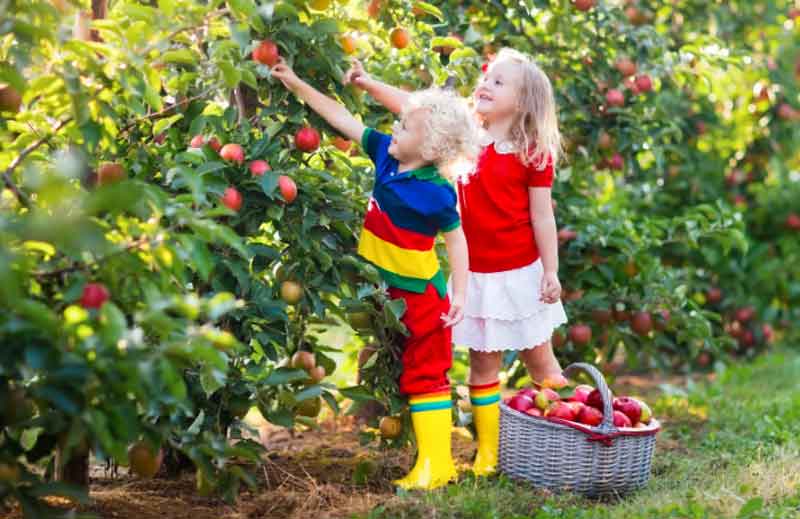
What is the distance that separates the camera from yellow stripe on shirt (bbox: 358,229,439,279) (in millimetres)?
2975

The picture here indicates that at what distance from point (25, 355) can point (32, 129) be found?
0.72 meters

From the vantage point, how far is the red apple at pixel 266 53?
2.71 metres

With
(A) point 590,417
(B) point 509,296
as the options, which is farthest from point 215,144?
(A) point 590,417

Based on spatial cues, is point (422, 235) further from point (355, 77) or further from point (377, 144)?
point (355, 77)

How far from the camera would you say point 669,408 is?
430 cm

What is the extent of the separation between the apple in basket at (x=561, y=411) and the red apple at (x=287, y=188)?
0.95 m

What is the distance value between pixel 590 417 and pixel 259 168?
1.13 metres

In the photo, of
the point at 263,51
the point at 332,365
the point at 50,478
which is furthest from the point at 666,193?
the point at 50,478

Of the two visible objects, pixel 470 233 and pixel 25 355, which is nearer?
pixel 25 355

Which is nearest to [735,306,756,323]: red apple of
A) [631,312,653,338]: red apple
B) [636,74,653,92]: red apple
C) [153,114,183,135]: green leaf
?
[631,312,653,338]: red apple

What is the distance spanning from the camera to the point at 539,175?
123 inches

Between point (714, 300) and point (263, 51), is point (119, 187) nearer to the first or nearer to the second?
point (263, 51)

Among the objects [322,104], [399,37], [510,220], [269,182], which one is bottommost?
[510,220]

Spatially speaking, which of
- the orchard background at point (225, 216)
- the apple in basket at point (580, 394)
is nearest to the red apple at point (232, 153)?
the orchard background at point (225, 216)
